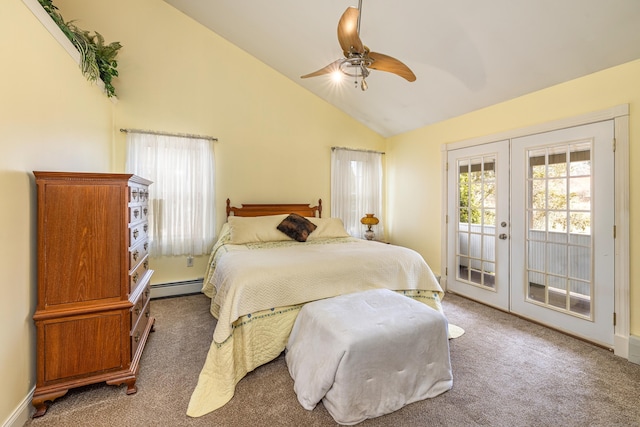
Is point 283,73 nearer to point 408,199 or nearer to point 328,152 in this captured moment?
point 328,152

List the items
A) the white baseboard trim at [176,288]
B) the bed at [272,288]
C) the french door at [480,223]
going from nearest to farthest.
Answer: the bed at [272,288] < the french door at [480,223] < the white baseboard trim at [176,288]

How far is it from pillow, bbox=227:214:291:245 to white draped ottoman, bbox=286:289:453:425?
155 centimetres

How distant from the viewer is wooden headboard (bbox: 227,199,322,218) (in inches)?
157

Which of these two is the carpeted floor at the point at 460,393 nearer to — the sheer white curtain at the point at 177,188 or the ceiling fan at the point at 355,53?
the sheer white curtain at the point at 177,188

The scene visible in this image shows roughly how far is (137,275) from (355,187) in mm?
3461

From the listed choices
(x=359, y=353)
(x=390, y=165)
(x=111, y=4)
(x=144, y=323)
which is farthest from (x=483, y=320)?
(x=111, y=4)

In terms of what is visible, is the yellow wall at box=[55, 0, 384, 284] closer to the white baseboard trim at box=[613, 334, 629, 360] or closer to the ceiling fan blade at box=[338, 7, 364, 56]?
the ceiling fan blade at box=[338, 7, 364, 56]

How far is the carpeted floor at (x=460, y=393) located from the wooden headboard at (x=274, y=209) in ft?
5.88

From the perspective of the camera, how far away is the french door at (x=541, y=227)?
98.0 inches

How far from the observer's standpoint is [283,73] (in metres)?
4.27

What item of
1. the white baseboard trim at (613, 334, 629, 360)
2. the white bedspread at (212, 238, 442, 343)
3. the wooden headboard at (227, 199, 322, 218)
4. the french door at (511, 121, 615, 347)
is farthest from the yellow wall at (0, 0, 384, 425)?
the white baseboard trim at (613, 334, 629, 360)

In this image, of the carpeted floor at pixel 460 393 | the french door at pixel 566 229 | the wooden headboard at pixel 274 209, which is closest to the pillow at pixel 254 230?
the wooden headboard at pixel 274 209

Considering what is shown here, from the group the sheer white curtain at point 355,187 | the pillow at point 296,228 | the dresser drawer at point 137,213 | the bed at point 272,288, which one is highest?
the sheer white curtain at point 355,187

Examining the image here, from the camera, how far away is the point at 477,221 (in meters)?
3.59
